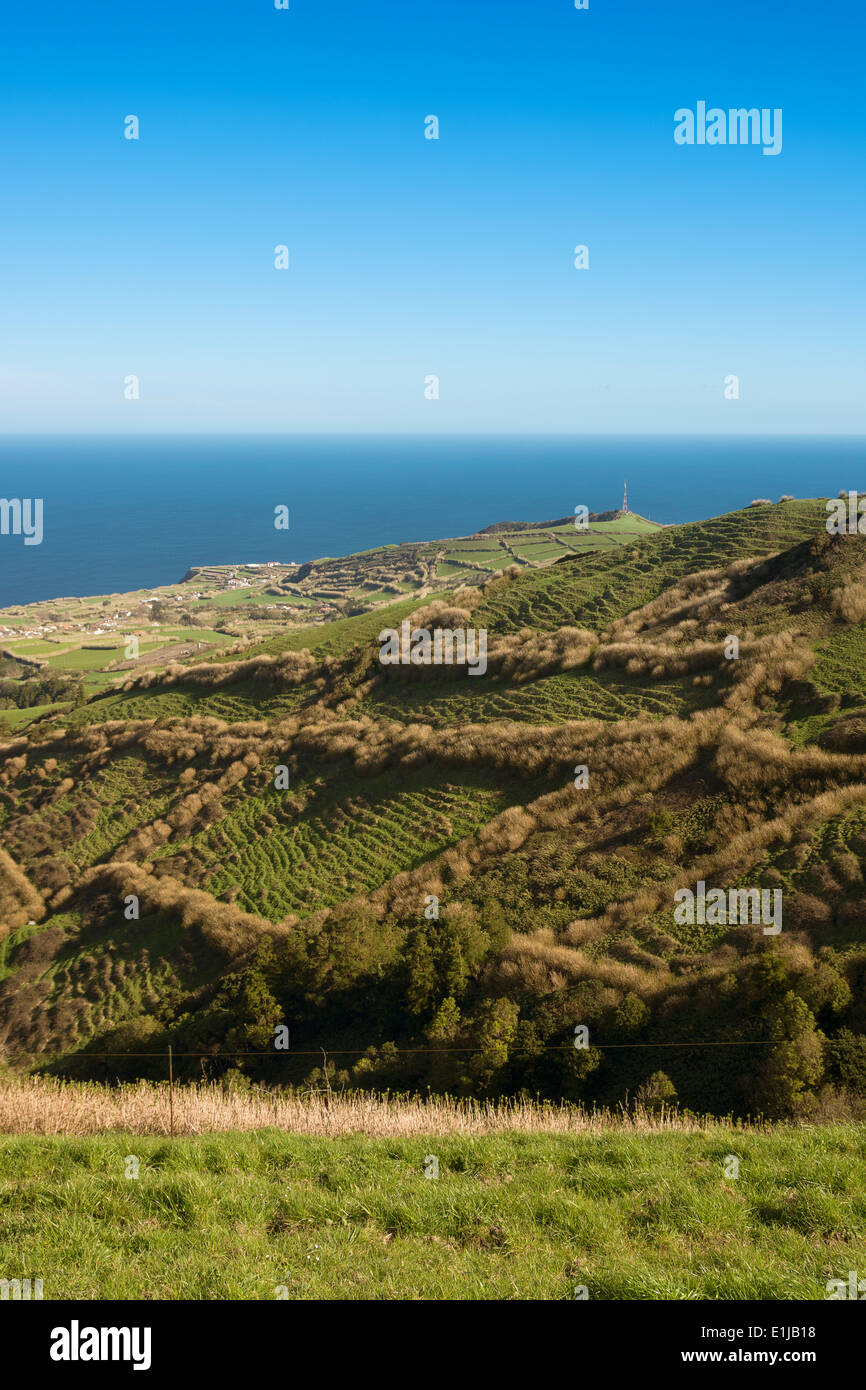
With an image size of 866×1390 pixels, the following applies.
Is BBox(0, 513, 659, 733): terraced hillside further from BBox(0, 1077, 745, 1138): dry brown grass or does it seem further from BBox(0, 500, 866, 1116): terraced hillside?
BBox(0, 1077, 745, 1138): dry brown grass

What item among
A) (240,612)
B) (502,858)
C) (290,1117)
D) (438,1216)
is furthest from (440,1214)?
(240,612)

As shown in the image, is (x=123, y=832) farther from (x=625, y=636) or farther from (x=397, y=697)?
(x=625, y=636)

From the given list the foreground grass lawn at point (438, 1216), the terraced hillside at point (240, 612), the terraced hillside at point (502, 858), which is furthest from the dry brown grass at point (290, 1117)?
the terraced hillside at point (240, 612)

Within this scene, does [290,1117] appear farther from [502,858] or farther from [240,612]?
[240,612]

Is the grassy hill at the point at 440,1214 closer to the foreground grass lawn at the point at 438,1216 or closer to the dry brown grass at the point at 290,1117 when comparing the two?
the foreground grass lawn at the point at 438,1216

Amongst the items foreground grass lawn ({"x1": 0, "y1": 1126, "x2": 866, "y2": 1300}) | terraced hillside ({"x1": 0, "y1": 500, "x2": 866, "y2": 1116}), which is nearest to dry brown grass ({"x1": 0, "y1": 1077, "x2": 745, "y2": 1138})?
foreground grass lawn ({"x1": 0, "y1": 1126, "x2": 866, "y2": 1300})
